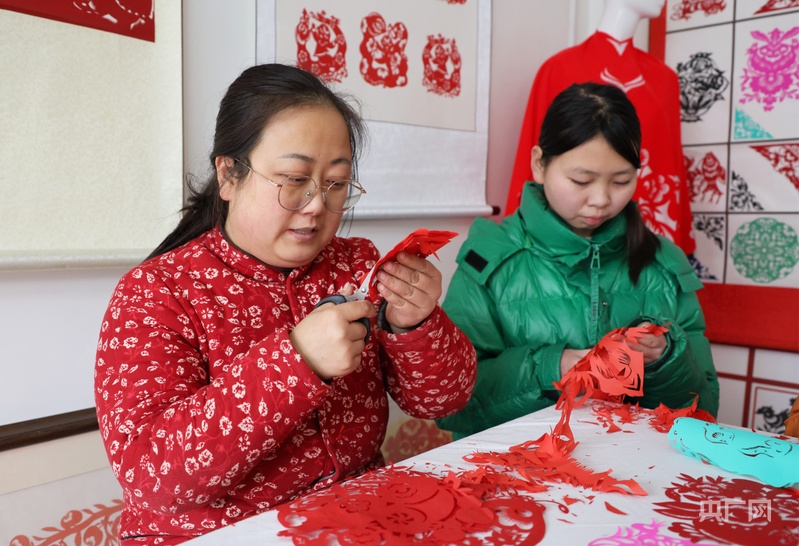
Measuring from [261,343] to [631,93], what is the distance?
5.76 feet

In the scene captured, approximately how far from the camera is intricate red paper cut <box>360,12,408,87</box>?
1906mm

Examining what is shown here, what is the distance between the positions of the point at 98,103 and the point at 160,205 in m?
0.23

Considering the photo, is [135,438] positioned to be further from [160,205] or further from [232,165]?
[160,205]

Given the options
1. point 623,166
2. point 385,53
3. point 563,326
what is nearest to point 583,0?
point 385,53

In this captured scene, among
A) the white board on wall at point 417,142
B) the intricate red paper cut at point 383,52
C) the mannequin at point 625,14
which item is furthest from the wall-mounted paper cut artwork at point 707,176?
the intricate red paper cut at point 383,52

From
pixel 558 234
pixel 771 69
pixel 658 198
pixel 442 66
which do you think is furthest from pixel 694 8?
pixel 558 234

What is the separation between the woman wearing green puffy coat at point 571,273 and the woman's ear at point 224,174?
69 centimetres

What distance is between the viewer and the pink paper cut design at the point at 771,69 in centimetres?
235

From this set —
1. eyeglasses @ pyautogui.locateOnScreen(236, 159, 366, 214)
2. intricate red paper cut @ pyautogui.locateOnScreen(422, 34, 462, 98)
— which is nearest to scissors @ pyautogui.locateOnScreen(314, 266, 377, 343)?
eyeglasses @ pyautogui.locateOnScreen(236, 159, 366, 214)

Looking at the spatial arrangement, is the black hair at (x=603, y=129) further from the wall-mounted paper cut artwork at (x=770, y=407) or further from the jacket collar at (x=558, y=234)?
the wall-mounted paper cut artwork at (x=770, y=407)

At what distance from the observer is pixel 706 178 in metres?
2.56

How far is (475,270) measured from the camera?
1.58 metres

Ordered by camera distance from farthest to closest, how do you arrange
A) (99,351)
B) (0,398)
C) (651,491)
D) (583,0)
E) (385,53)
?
(583,0)
(385,53)
(0,398)
(99,351)
(651,491)

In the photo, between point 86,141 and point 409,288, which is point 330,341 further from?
point 86,141
